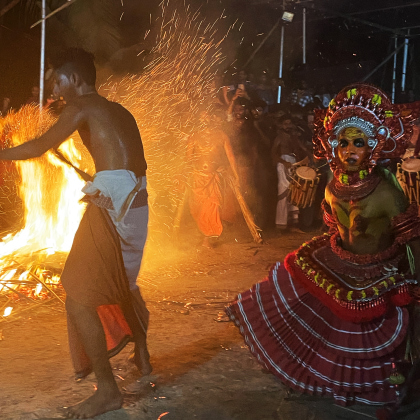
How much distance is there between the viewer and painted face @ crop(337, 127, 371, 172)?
11.5 ft

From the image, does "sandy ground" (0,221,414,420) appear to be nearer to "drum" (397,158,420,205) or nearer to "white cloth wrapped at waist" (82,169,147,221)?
"white cloth wrapped at waist" (82,169,147,221)

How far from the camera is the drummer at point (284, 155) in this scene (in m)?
10.1

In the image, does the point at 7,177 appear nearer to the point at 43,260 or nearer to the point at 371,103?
the point at 43,260

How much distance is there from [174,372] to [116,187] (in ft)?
4.45

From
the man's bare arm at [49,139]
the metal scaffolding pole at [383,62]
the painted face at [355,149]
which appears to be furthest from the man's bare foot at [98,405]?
the metal scaffolding pole at [383,62]

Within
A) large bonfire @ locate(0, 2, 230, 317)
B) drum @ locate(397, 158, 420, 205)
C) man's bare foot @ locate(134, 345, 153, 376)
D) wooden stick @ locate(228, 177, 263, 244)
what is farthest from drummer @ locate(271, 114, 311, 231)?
man's bare foot @ locate(134, 345, 153, 376)

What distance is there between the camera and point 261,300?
3.78 meters

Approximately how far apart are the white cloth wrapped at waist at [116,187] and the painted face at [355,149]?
4.32 ft

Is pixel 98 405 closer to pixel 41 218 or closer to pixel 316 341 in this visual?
pixel 316 341

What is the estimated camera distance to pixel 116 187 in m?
3.38

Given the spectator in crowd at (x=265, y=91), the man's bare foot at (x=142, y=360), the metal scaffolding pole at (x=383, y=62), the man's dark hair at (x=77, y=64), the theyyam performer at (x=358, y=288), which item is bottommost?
the man's bare foot at (x=142, y=360)

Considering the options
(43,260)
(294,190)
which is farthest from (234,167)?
(43,260)

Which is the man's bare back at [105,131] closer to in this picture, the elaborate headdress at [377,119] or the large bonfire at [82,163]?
the large bonfire at [82,163]

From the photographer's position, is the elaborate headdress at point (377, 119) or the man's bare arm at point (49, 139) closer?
the man's bare arm at point (49, 139)
